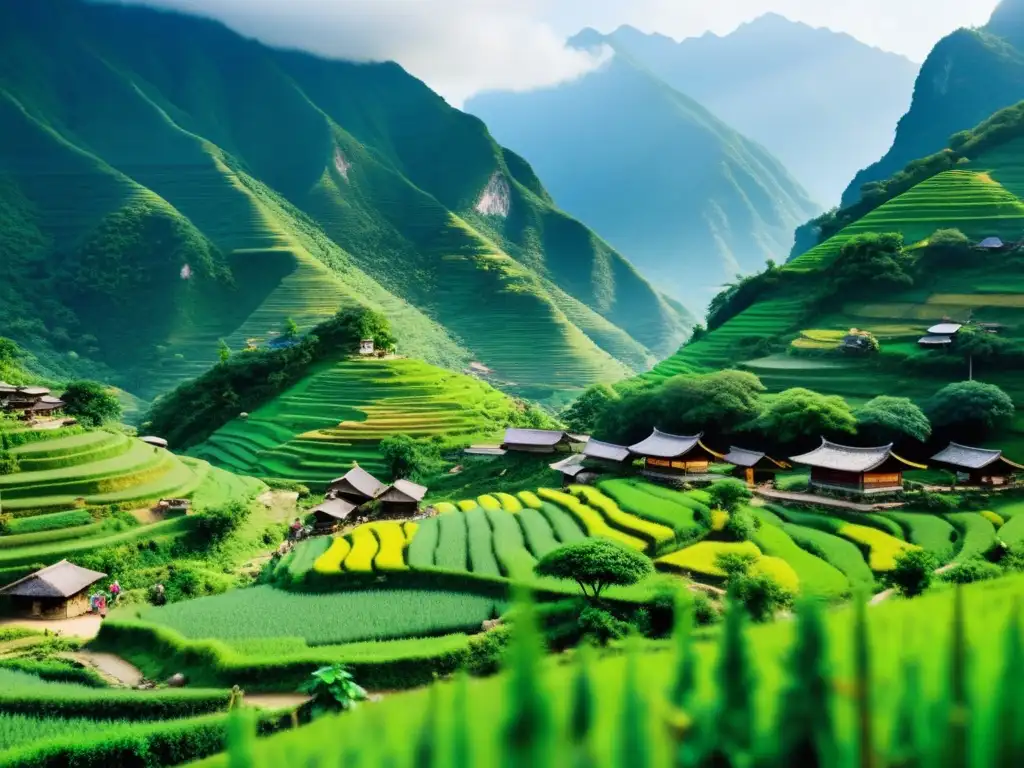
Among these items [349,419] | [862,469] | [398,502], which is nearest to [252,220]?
[349,419]

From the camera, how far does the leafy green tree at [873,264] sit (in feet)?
145

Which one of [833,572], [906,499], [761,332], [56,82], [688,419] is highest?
[56,82]

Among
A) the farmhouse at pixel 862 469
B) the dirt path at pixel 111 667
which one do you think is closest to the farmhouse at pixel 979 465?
the farmhouse at pixel 862 469

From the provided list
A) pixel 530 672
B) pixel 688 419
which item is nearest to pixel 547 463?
pixel 688 419

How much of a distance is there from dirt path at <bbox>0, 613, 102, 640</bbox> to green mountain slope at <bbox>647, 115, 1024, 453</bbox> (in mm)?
30854

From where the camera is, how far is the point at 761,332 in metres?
47.0

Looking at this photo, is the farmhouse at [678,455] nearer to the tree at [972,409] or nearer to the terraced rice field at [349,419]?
the tree at [972,409]

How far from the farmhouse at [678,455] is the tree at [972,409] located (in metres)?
8.90

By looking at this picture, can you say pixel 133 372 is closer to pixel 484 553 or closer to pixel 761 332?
pixel 761 332

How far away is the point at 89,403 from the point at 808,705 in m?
47.6

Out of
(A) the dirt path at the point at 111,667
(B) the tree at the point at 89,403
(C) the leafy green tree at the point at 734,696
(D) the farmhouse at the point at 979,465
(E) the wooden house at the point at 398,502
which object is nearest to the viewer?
(C) the leafy green tree at the point at 734,696

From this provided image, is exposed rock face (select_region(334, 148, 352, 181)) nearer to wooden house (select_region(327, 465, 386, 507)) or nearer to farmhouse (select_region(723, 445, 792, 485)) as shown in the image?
wooden house (select_region(327, 465, 386, 507))

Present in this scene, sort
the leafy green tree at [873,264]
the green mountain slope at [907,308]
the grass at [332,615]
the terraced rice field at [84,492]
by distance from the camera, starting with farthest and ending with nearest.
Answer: the leafy green tree at [873,264], the green mountain slope at [907,308], the terraced rice field at [84,492], the grass at [332,615]

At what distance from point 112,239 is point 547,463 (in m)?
76.0
